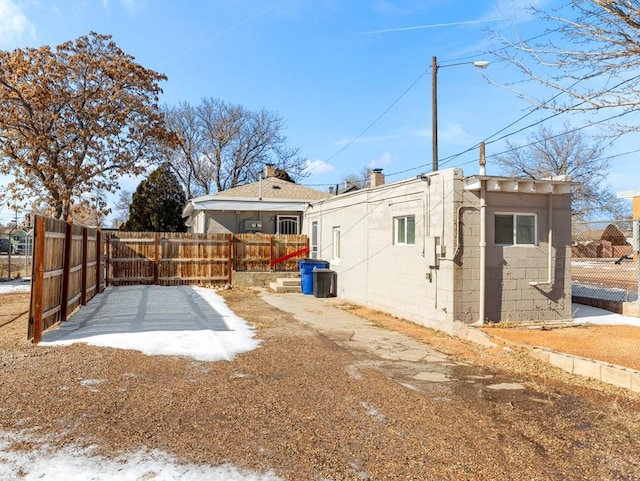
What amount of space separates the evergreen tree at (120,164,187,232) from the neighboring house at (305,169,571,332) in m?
24.9

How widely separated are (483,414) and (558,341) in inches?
163

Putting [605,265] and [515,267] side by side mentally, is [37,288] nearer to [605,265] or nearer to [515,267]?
[515,267]

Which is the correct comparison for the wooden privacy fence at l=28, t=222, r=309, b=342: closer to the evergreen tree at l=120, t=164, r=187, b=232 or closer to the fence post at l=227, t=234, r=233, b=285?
the fence post at l=227, t=234, r=233, b=285

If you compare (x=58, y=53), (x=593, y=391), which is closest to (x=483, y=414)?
(x=593, y=391)

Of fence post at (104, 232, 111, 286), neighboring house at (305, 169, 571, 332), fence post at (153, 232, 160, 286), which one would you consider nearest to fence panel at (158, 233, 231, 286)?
fence post at (153, 232, 160, 286)

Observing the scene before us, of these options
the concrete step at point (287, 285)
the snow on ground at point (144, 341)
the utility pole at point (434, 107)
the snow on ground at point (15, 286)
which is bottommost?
the snow on ground at point (144, 341)

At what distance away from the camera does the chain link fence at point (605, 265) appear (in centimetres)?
1272

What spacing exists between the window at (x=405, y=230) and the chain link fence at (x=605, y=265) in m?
3.77

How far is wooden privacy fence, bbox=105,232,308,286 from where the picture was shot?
17125mm

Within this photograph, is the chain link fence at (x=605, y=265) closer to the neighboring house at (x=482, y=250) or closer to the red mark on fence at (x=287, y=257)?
the neighboring house at (x=482, y=250)

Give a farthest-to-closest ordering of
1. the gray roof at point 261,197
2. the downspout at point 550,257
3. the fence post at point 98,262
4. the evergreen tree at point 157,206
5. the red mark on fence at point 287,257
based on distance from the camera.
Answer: the evergreen tree at point 157,206 < the gray roof at point 261,197 < the red mark on fence at point 287,257 < the fence post at point 98,262 < the downspout at point 550,257

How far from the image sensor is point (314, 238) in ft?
61.1

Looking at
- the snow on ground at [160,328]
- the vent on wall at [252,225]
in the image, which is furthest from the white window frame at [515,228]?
the vent on wall at [252,225]

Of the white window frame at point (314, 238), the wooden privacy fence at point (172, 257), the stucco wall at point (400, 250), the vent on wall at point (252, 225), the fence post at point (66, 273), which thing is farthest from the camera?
the vent on wall at point (252, 225)
